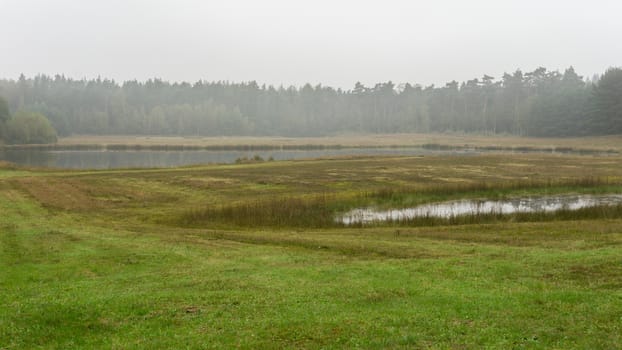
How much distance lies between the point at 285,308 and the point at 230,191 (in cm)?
3031

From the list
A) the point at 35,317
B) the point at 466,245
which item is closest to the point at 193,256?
the point at 35,317

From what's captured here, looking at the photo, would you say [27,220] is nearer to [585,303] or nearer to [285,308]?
[285,308]

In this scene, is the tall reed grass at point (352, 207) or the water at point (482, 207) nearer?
the tall reed grass at point (352, 207)

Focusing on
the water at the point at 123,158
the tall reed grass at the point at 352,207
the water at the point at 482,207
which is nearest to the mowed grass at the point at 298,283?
the tall reed grass at the point at 352,207

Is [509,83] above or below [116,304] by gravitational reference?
above

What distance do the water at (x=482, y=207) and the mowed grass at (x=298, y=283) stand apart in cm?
453

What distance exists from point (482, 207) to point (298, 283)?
948 inches

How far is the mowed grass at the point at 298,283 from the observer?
422 inches

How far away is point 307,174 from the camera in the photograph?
178ft

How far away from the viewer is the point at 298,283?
1489 centimetres

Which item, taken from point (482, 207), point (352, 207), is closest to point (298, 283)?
point (352, 207)

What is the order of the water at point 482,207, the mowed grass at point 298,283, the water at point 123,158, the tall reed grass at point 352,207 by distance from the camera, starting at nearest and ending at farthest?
1. the mowed grass at point 298,283
2. the tall reed grass at point 352,207
3. the water at point 482,207
4. the water at point 123,158

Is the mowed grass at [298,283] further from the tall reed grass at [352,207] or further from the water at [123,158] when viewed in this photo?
the water at [123,158]

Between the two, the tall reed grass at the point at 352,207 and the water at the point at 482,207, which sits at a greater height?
the tall reed grass at the point at 352,207
